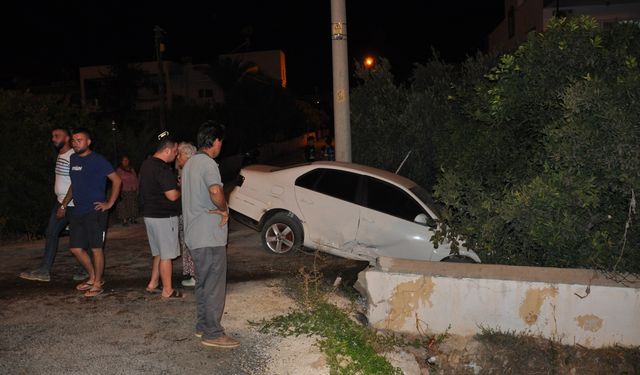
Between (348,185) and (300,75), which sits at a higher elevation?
(300,75)

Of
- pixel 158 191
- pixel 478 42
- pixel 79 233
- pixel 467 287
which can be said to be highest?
pixel 478 42

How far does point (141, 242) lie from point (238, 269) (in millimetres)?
2683

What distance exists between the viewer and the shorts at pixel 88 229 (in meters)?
6.36

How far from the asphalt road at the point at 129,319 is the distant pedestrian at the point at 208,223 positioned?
0.38 meters

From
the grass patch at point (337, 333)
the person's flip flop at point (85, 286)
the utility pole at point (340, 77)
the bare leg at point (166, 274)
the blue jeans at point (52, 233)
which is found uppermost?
the utility pole at point (340, 77)

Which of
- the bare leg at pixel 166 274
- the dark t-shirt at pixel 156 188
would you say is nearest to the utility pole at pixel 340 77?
the dark t-shirt at pixel 156 188

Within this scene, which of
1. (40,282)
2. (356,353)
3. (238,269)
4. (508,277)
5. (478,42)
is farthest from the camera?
(478,42)

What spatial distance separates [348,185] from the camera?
8.31 metres

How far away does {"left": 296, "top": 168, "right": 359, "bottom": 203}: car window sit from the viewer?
27.1 feet

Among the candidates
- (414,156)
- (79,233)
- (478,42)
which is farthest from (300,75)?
(79,233)

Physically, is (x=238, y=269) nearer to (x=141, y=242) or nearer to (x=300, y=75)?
(x=141, y=242)

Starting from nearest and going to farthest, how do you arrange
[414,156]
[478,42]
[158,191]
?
1. [158,191]
2. [414,156]
3. [478,42]

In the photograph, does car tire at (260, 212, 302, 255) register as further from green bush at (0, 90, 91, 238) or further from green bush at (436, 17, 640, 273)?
green bush at (0, 90, 91, 238)

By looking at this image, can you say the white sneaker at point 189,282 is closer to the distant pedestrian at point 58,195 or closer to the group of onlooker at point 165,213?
the group of onlooker at point 165,213
